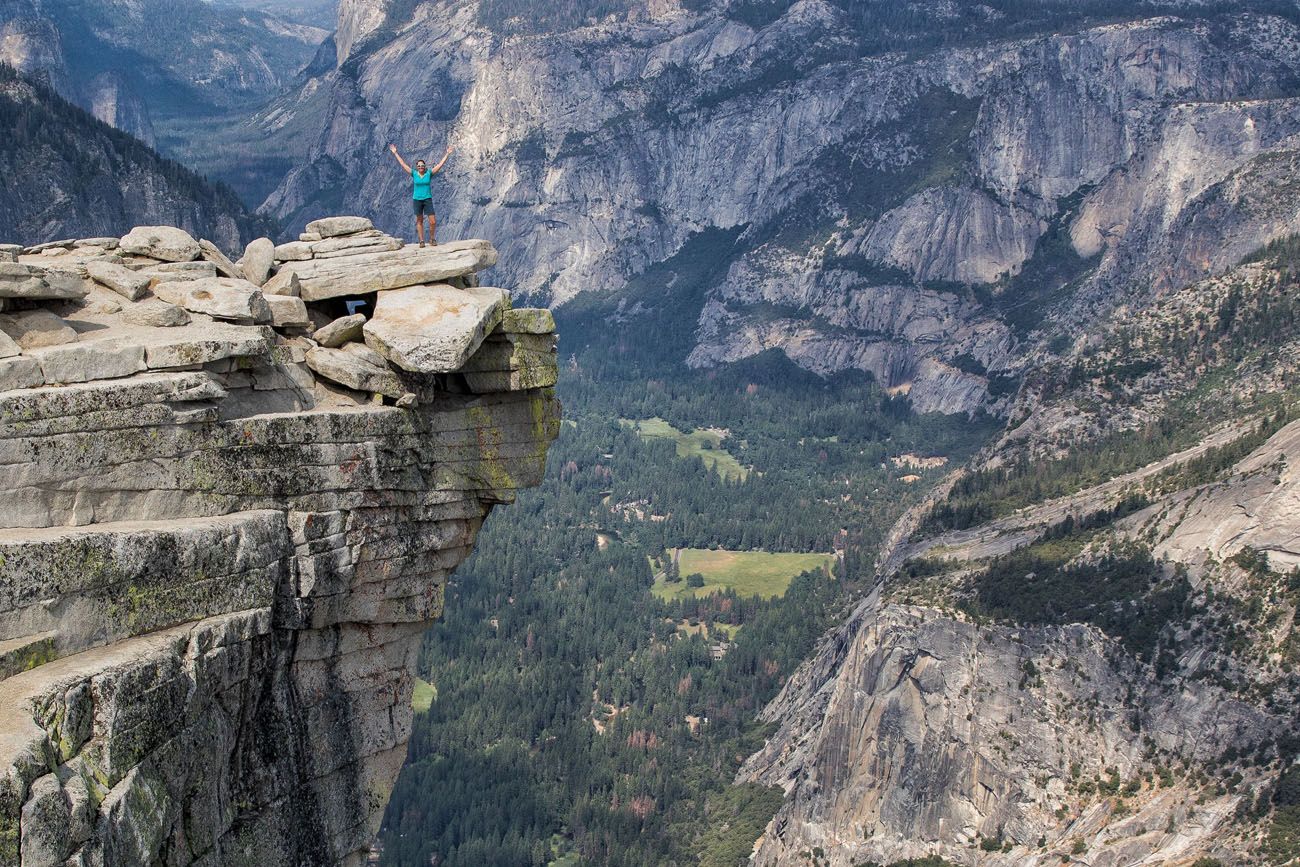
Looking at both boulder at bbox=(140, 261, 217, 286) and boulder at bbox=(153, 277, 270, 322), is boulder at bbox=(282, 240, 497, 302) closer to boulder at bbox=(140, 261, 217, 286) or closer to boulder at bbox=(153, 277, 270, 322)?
boulder at bbox=(140, 261, 217, 286)

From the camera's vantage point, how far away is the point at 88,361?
1676 inches

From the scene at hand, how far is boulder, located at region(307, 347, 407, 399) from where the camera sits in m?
48.5

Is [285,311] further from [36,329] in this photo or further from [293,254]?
[36,329]

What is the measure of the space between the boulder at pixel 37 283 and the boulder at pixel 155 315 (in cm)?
166

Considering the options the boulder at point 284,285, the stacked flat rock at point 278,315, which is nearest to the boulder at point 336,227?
the stacked flat rock at point 278,315

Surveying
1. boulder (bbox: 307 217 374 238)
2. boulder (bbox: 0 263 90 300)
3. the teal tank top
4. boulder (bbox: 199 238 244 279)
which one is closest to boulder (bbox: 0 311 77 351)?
boulder (bbox: 0 263 90 300)

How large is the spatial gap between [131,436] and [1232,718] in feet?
443

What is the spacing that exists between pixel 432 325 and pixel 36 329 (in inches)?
470

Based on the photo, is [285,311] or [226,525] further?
[285,311]

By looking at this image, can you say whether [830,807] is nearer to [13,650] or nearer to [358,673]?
[358,673]

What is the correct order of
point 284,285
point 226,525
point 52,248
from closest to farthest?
point 226,525, point 284,285, point 52,248

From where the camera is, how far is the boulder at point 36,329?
44.3m

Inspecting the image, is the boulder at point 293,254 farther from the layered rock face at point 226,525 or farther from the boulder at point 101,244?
the boulder at point 101,244

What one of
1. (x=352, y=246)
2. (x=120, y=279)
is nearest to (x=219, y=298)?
(x=120, y=279)
